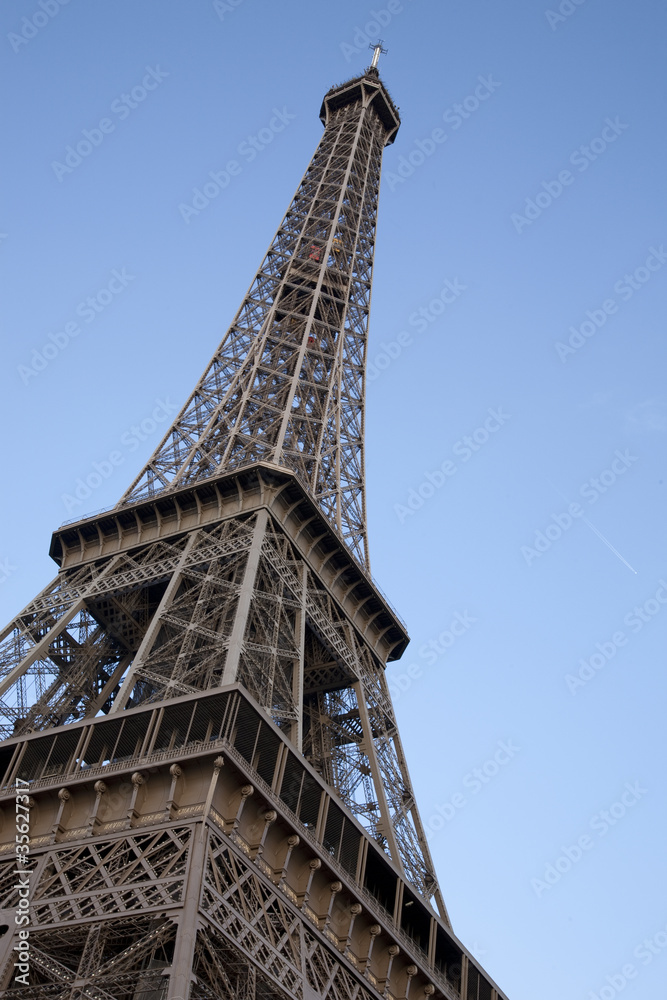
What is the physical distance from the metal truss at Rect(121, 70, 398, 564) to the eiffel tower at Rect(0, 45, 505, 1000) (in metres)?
0.19

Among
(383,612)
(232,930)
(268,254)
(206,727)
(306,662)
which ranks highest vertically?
(268,254)

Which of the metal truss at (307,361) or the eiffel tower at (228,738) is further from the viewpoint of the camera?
the metal truss at (307,361)

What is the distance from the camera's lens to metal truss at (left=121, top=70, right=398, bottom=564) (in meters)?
51.1

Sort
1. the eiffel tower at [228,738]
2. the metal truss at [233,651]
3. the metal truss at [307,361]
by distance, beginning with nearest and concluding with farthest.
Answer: the eiffel tower at [228,738] → the metal truss at [233,651] → the metal truss at [307,361]

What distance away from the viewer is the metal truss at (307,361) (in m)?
51.1

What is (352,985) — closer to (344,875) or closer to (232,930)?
(344,875)

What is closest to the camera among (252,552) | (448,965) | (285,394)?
(448,965)

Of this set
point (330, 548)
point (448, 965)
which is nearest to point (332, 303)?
point (330, 548)

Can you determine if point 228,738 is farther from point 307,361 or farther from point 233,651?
point 307,361

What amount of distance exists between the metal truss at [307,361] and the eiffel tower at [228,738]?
19 centimetres

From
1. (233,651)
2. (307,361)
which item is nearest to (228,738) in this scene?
(233,651)

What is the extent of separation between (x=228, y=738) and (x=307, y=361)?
34464 mm

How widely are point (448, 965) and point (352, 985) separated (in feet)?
24.2

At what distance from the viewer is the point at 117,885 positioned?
25359 mm
